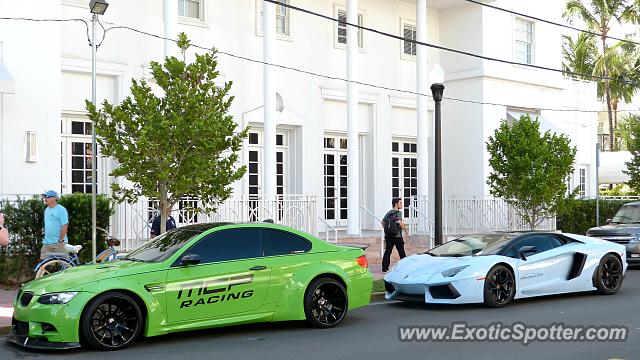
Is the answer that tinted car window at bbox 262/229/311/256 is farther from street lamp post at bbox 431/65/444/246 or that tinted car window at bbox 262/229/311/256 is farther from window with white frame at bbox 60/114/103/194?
window with white frame at bbox 60/114/103/194

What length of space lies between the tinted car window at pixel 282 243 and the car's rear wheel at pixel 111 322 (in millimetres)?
1909

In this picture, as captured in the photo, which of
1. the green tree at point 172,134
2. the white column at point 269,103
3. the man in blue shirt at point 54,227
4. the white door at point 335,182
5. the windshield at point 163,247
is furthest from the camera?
the white door at point 335,182

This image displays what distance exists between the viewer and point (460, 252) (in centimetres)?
1255

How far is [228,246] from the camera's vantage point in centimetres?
962

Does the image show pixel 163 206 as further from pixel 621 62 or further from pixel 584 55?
pixel 584 55

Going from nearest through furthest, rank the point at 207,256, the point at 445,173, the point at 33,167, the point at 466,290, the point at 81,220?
1. the point at 207,256
2. the point at 466,290
3. the point at 81,220
4. the point at 33,167
5. the point at 445,173

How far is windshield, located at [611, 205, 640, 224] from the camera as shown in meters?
19.9

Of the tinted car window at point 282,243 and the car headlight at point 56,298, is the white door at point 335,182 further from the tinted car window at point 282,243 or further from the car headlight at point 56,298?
the car headlight at point 56,298

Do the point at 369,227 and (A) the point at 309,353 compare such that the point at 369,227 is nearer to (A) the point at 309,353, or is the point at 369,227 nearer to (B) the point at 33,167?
(B) the point at 33,167

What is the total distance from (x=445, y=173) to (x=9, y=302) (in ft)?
55.6

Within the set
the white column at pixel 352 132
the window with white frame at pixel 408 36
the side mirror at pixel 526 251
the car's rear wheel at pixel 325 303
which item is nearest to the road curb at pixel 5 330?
the car's rear wheel at pixel 325 303

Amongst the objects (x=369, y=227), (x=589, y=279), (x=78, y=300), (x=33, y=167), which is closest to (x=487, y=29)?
(x=369, y=227)

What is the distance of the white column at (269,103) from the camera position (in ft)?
Result: 62.5

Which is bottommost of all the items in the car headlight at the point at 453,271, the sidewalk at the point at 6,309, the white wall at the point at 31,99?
the sidewalk at the point at 6,309
